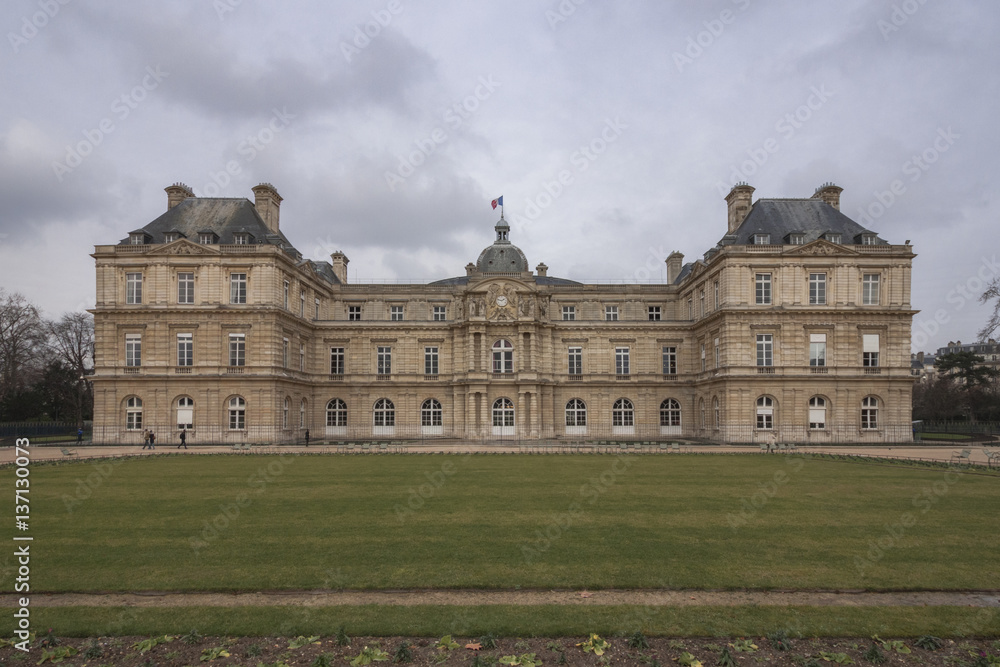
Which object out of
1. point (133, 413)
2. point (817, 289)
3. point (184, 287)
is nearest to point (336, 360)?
point (184, 287)

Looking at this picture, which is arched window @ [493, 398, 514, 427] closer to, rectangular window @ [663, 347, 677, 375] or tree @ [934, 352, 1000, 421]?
rectangular window @ [663, 347, 677, 375]

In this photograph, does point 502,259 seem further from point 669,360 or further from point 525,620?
point 525,620

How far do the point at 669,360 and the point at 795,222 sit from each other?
46.8ft

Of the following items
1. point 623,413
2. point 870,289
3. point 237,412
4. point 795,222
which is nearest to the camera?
point 237,412

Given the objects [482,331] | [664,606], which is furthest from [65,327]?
[664,606]

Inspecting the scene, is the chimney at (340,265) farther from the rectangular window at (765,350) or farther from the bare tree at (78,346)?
the rectangular window at (765,350)

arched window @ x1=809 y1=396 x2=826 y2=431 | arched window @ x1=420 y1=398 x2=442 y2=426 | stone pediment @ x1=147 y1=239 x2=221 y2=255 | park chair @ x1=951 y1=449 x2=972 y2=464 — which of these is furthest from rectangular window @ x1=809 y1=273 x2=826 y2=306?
stone pediment @ x1=147 y1=239 x2=221 y2=255

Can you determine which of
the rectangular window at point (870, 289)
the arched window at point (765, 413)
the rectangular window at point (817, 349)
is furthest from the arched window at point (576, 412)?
the rectangular window at point (870, 289)

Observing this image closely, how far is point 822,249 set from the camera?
4562 cm

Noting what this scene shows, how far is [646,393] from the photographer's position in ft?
175

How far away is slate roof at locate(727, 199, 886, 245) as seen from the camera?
47.3 metres

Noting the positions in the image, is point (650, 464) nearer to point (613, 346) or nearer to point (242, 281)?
point (613, 346)

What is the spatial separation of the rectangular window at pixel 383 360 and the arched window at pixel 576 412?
15044 millimetres

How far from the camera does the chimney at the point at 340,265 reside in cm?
6364
